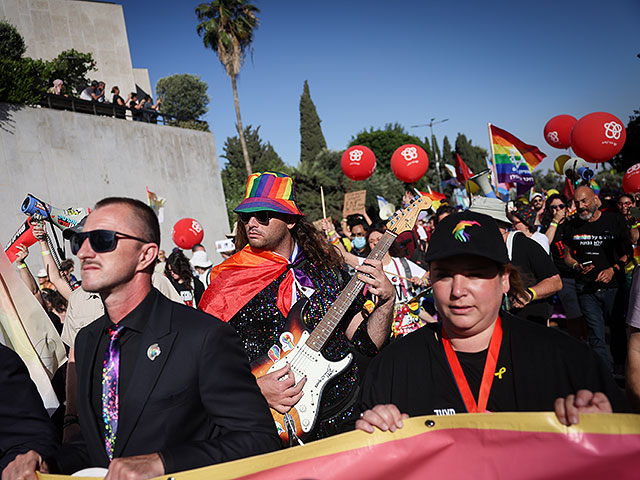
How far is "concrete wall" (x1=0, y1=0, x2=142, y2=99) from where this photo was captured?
20234 mm

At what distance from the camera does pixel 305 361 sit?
2883 mm

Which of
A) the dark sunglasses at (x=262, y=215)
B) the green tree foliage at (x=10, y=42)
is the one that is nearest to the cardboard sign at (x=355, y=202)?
the dark sunglasses at (x=262, y=215)

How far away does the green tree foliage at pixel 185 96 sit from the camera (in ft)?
178

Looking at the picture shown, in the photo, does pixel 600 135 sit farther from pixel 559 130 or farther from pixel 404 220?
pixel 404 220

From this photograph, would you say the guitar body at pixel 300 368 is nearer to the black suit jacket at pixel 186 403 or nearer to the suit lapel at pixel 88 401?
the black suit jacket at pixel 186 403

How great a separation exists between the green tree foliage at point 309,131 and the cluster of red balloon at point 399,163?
37.6m

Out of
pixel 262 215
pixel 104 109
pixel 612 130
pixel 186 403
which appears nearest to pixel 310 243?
pixel 262 215

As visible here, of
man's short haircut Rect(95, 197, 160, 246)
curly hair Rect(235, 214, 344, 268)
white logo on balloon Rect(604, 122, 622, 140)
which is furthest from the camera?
white logo on balloon Rect(604, 122, 622, 140)

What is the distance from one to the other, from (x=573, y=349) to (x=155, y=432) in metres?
1.60

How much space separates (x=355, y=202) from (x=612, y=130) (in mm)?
5147

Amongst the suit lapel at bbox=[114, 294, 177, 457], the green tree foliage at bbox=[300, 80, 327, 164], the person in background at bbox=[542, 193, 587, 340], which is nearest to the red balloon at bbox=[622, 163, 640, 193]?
the person in background at bbox=[542, 193, 587, 340]

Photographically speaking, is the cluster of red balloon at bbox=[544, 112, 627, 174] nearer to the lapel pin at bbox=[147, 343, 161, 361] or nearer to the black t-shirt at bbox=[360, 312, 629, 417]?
the black t-shirt at bbox=[360, 312, 629, 417]

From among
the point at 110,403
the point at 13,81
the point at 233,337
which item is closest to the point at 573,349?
the point at 233,337

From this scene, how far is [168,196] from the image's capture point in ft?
65.4
